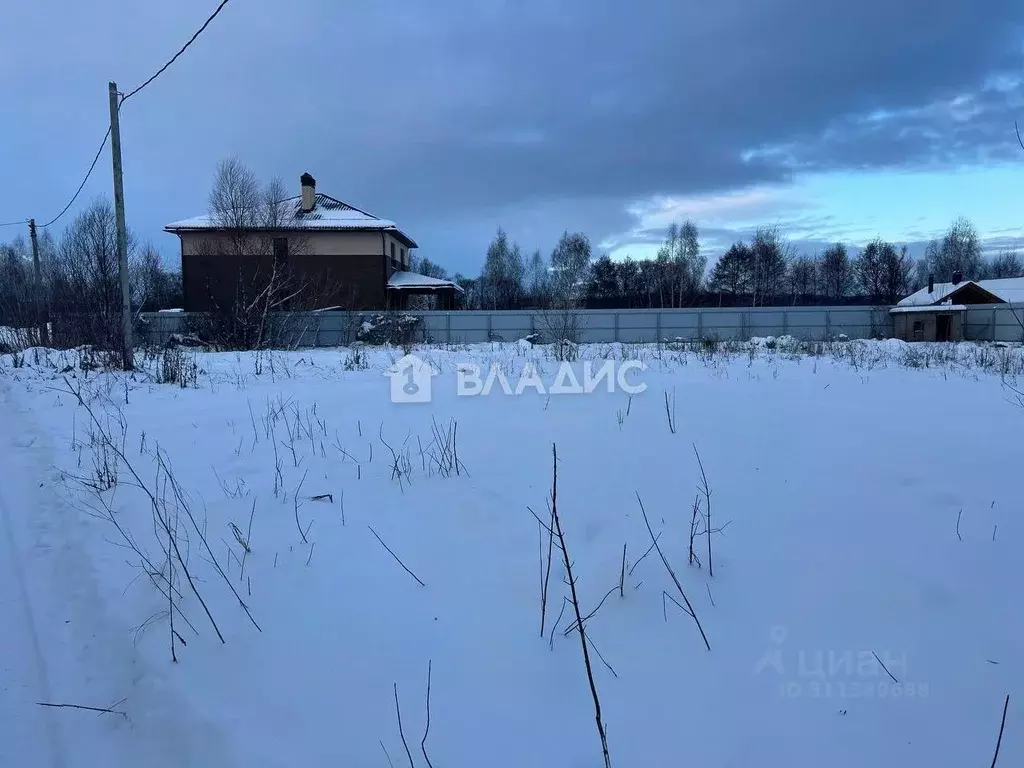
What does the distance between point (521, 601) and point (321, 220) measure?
1077 inches

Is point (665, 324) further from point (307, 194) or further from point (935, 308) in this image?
point (307, 194)

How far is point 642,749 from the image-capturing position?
1.48 metres

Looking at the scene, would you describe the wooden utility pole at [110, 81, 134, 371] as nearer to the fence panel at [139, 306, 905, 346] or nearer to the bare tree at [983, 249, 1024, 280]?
the fence panel at [139, 306, 905, 346]

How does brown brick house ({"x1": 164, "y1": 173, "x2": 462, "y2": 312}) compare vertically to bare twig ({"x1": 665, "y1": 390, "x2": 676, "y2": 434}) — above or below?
above

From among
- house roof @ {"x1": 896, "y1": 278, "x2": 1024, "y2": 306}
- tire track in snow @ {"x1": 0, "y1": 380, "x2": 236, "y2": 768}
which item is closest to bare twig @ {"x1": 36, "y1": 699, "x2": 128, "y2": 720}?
tire track in snow @ {"x1": 0, "y1": 380, "x2": 236, "y2": 768}

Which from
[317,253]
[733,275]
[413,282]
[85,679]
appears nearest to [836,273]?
[733,275]

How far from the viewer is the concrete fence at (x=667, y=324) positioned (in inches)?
869

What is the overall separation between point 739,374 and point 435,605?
7577 mm

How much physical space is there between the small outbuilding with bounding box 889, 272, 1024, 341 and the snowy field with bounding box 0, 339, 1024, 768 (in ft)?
77.9

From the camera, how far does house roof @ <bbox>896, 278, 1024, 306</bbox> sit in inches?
973

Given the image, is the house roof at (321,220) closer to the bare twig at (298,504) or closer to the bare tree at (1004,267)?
the bare twig at (298,504)

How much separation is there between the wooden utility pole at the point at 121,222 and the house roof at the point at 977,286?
93.9 ft

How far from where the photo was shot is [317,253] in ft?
87.1

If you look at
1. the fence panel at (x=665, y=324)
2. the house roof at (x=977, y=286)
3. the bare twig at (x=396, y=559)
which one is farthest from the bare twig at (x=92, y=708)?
the house roof at (x=977, y=286)
